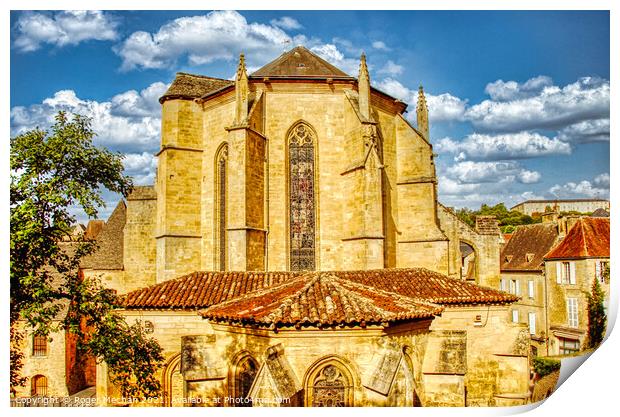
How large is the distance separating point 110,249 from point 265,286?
475 inches

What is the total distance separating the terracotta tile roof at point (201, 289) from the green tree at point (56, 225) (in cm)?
356

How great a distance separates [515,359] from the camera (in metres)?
12.6

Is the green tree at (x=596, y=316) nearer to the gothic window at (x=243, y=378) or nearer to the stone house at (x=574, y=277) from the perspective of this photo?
the stone house at (x=574, y=277)

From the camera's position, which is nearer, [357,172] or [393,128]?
[357,172]

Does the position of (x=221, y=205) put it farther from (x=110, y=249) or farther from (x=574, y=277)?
(x=574, y=277)

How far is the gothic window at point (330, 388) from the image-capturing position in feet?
27.7

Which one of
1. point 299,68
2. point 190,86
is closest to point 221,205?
point 190,86

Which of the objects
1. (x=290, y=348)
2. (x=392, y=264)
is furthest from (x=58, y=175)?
(x=392, y=264)

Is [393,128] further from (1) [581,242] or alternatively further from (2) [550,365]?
(2) [550,365]

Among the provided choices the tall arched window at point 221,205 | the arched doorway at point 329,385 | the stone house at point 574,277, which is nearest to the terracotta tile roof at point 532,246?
the stone house at point 574,277

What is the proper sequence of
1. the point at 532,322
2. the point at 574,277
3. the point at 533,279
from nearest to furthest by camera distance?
1. the point at 574,277
2. the point at 532,322
3. the point at 533,279

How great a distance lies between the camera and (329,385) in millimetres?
8469

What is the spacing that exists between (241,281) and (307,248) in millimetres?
3793

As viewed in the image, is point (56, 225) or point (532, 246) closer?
point (56, 225)
